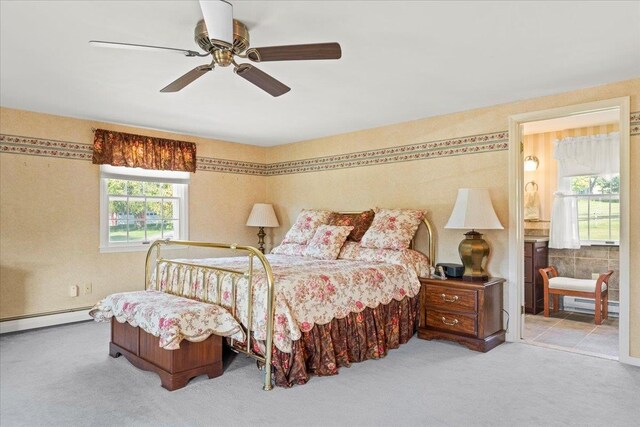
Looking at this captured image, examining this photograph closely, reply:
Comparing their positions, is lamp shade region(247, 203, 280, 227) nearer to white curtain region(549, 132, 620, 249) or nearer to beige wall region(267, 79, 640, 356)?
beige wall region(267, 79, 640, 356)

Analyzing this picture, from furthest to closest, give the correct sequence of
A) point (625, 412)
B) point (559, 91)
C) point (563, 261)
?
point (563, 261), point (559, 91), point (625, 412)

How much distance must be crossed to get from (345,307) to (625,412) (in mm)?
1848

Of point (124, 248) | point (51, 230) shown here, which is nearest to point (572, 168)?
point (124, 248)

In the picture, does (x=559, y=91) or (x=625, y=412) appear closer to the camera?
(x=625, y=412)

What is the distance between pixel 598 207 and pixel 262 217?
434cm

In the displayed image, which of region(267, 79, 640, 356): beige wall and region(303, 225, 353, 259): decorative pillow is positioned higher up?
region(267, 79, 640, 356): beige wall

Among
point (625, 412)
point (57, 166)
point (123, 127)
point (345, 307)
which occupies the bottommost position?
point (625, 412)

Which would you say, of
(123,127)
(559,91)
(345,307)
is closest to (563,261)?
(559,91)

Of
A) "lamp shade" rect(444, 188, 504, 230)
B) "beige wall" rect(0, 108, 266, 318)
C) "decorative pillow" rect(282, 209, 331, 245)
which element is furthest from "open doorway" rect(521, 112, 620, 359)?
"beige wall" rect(0, 108, 266, 318)

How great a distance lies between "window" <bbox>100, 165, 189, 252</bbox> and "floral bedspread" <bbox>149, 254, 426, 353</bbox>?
1.22 m

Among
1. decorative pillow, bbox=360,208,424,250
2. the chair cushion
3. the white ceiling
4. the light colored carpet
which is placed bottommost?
the light colored carpet

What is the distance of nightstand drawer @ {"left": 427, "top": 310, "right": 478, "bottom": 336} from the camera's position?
359 cm

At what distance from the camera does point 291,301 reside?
292 centimetres

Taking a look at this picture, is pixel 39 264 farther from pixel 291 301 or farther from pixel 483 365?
pixel 483 365
